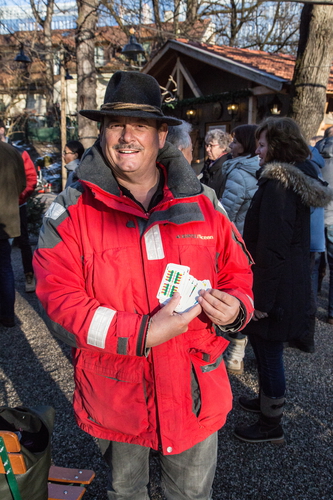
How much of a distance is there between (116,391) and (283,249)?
4.95 feet

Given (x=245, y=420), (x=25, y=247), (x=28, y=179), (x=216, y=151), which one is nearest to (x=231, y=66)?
(x=216, y=151)

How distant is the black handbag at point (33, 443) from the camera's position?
1587 millimetres

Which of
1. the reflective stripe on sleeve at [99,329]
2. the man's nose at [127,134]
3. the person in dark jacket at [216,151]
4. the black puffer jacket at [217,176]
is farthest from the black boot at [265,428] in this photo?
the person in dark jacket at [216,151]

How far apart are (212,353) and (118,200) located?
709mm

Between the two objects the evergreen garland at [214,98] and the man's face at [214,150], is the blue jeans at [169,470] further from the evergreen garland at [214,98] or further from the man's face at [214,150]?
the evergreen garland at [214,98]

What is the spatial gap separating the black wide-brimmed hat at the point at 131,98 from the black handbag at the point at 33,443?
1295 millimetres

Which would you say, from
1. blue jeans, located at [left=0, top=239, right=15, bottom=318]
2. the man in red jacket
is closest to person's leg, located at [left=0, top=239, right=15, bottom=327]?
blue jeans, located at [left=0, top=239, right=15, bottom=318]

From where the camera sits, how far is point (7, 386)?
3.65 meters

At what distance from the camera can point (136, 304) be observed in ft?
5.17

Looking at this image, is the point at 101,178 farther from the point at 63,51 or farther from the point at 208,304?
the point at 63,51

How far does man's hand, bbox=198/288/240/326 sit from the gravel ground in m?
1.44

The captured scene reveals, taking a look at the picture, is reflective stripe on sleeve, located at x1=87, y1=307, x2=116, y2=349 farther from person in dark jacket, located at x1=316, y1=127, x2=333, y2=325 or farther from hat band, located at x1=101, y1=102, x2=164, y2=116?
person in dark jacket, located at x1=316, y1=127, x2=333, y2=325

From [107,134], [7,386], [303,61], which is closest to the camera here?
[107,134]

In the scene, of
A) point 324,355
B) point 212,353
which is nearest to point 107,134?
point 212,353
